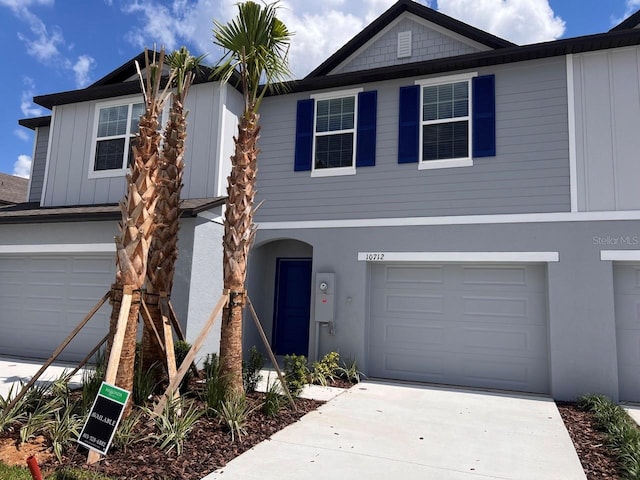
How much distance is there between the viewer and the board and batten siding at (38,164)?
1326cm

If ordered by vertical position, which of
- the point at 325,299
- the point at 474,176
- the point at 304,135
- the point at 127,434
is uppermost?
Result: the point at 304,135

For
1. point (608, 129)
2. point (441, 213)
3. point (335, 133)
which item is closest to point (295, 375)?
point (441, 213)

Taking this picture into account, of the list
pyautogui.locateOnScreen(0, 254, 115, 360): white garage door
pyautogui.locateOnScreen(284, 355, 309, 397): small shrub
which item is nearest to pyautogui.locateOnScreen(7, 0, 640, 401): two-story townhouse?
pyautogui.locateOnScreen(0, 254, 115, 360): white garage door

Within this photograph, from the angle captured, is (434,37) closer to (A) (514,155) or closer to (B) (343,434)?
(A) (514,155)

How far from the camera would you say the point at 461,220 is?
8672 mm

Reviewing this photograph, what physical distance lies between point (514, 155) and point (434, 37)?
3482 millimetres

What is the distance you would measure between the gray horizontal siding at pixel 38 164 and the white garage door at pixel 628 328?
46.1 ft

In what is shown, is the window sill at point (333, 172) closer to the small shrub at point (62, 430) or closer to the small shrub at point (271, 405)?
the small shrub at point (271, 405)

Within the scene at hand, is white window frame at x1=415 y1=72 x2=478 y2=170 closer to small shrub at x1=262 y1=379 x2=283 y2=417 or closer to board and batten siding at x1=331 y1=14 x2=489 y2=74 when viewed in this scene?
board and batten siding at x1=331 y1=14 x2=489 y2=74

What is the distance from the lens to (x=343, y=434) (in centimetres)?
555

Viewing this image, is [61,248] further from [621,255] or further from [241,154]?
[621,255]

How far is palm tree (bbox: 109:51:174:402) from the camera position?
17.0 ft

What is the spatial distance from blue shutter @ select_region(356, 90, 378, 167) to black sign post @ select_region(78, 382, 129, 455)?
22.0ft

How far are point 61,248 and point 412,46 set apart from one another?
8967 millimetres
